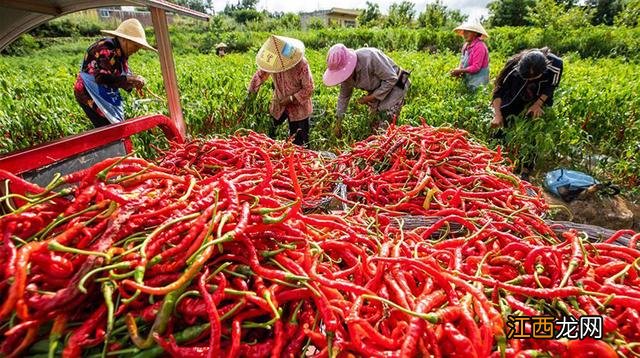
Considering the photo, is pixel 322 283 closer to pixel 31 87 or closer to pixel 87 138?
pixel 87 138

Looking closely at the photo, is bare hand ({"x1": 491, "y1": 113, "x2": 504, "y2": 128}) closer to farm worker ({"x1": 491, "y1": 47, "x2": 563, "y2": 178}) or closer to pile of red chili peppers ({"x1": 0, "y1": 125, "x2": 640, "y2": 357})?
farm worker ({"x1": 491, "y1": 47, "x2": 563, "y2": 178})

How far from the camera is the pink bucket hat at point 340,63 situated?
4.71m

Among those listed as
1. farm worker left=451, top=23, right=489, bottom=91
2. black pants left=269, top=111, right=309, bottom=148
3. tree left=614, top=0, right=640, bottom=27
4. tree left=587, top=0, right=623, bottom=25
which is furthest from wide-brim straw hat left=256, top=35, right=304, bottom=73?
tree left=587, top=0, right=623, bottom=25

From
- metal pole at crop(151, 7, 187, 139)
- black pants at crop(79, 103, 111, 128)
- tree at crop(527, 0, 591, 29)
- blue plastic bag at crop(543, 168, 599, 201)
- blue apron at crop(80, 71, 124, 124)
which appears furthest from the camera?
tree at crop(527, 0, 591, 29)

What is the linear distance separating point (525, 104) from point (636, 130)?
1.53m

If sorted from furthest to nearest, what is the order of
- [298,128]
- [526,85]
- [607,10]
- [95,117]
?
[607,10] → [298,128] → [526,85] → [95,117]

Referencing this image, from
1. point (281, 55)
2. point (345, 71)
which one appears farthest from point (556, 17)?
point (281, 55)

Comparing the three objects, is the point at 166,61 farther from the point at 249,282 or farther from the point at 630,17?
the point at 630,17

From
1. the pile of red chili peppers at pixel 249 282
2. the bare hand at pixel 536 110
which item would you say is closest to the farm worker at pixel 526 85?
the bare hand at pixel 536 110

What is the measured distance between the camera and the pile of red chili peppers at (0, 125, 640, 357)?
129 centimetres

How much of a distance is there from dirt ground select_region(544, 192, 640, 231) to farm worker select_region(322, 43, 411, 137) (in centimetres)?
223

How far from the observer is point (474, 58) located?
6887mm

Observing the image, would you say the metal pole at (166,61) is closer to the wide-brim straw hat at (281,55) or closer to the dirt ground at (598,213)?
the wide-brim straw hat at (281,55)

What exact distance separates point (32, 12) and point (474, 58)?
6445 mm
